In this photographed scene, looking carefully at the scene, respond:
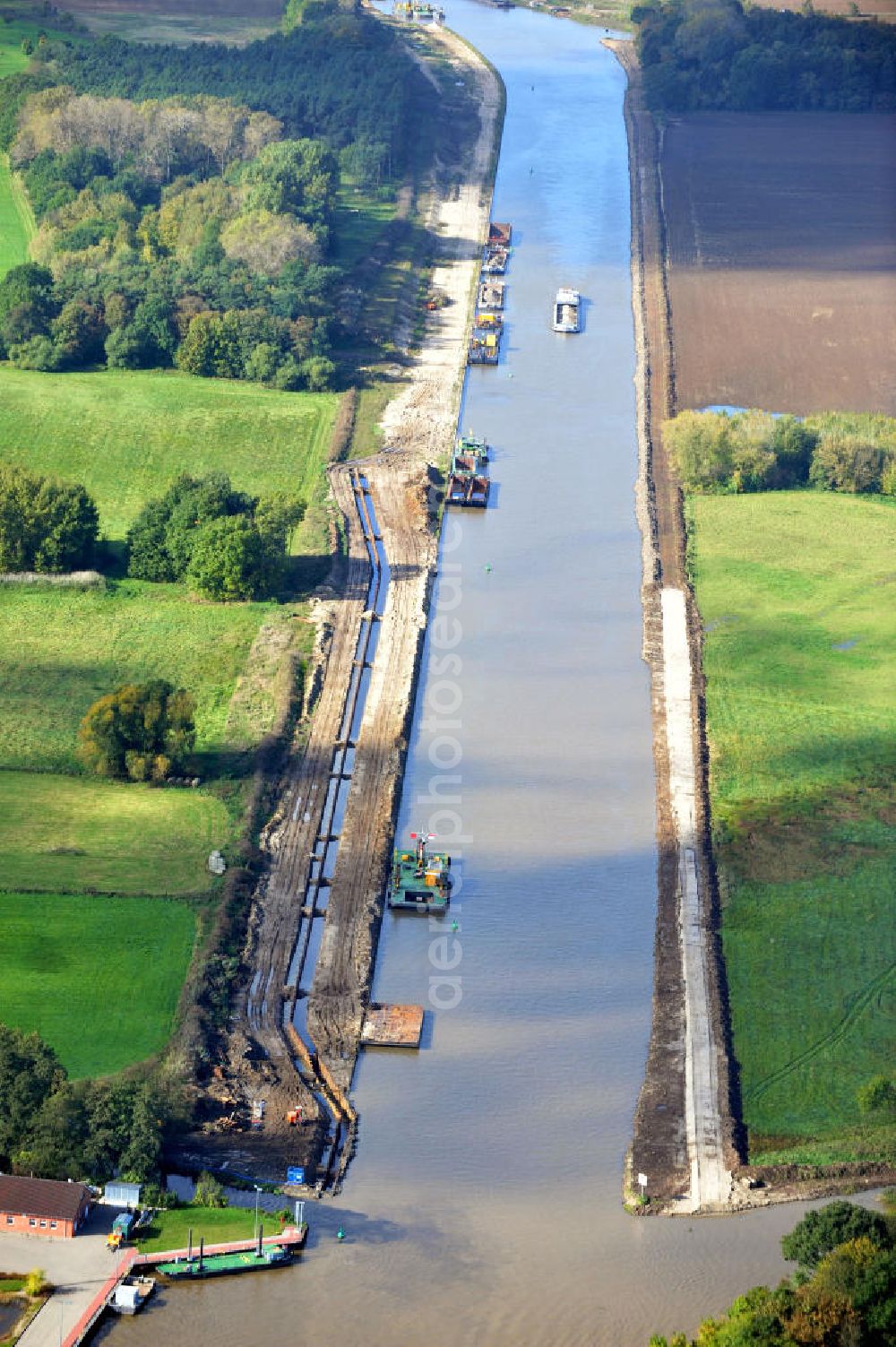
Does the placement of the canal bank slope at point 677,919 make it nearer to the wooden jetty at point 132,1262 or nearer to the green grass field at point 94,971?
the wooden jetty at point 132,1262

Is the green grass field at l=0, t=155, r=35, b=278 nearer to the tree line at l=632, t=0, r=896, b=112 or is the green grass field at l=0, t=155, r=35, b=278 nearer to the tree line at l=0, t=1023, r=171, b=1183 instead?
the tree line at l=632, t=0, r=896, b=112

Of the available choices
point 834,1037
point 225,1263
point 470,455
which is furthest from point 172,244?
point 225,1263

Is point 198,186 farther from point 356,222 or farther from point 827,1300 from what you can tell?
point 827,1300

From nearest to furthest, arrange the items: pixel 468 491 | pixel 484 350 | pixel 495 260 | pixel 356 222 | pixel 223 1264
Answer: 1. pixel 223 1264
2. pixel 468 491
3. pixel 484 350
4. pixel 495 260
5. pixel 356 222

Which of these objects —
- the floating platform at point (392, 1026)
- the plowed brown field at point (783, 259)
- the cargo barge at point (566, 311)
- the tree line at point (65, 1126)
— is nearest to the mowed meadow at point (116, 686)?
the tree line at point (65, 1126)

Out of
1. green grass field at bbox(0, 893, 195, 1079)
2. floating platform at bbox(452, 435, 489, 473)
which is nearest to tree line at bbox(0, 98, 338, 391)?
floating platform at bbox(452, 435, 489, 473)

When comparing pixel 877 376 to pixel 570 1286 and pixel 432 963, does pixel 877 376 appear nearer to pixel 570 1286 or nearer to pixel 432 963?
pixel 432 963
